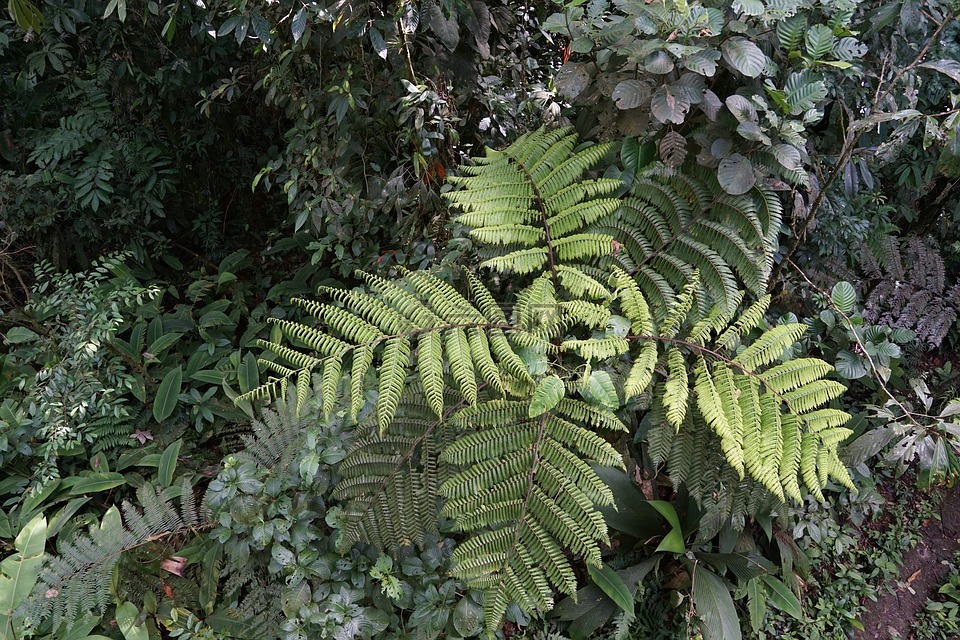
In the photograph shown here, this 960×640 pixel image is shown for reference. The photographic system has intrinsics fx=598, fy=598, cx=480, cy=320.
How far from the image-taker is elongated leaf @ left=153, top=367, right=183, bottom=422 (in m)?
2.86

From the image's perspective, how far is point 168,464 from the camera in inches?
103

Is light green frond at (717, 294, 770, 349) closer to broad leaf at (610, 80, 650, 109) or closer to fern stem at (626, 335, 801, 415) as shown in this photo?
fern stem at (626, 335, 801, 415)

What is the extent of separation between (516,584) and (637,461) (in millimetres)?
997

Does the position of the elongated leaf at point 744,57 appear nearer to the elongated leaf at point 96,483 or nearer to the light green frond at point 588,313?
the light green frond at point 588,313

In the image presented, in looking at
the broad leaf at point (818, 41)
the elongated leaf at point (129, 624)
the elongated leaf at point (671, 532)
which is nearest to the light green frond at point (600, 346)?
the elongated leaf at point (671, 532)

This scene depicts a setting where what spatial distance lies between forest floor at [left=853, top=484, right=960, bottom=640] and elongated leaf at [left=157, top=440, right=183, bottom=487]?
303cm

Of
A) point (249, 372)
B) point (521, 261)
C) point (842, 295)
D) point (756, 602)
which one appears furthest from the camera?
point (249, 372)

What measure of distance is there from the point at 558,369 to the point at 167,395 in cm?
209

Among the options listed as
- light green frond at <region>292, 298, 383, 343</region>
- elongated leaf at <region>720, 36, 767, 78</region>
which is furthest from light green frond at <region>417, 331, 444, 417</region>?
elongated leaf at <region>720, 36, 767, 78</region>

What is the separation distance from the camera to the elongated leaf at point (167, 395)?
2.86 m

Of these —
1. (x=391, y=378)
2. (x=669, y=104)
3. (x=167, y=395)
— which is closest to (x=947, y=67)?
(x=669, y=104)

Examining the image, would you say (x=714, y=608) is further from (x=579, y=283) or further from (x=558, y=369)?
(x=579, y=283)

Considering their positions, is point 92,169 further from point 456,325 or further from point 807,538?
point 807,538

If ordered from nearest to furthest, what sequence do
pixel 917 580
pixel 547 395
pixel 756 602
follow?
pixel 547 395
pixel 756 602
pixel 917 580
